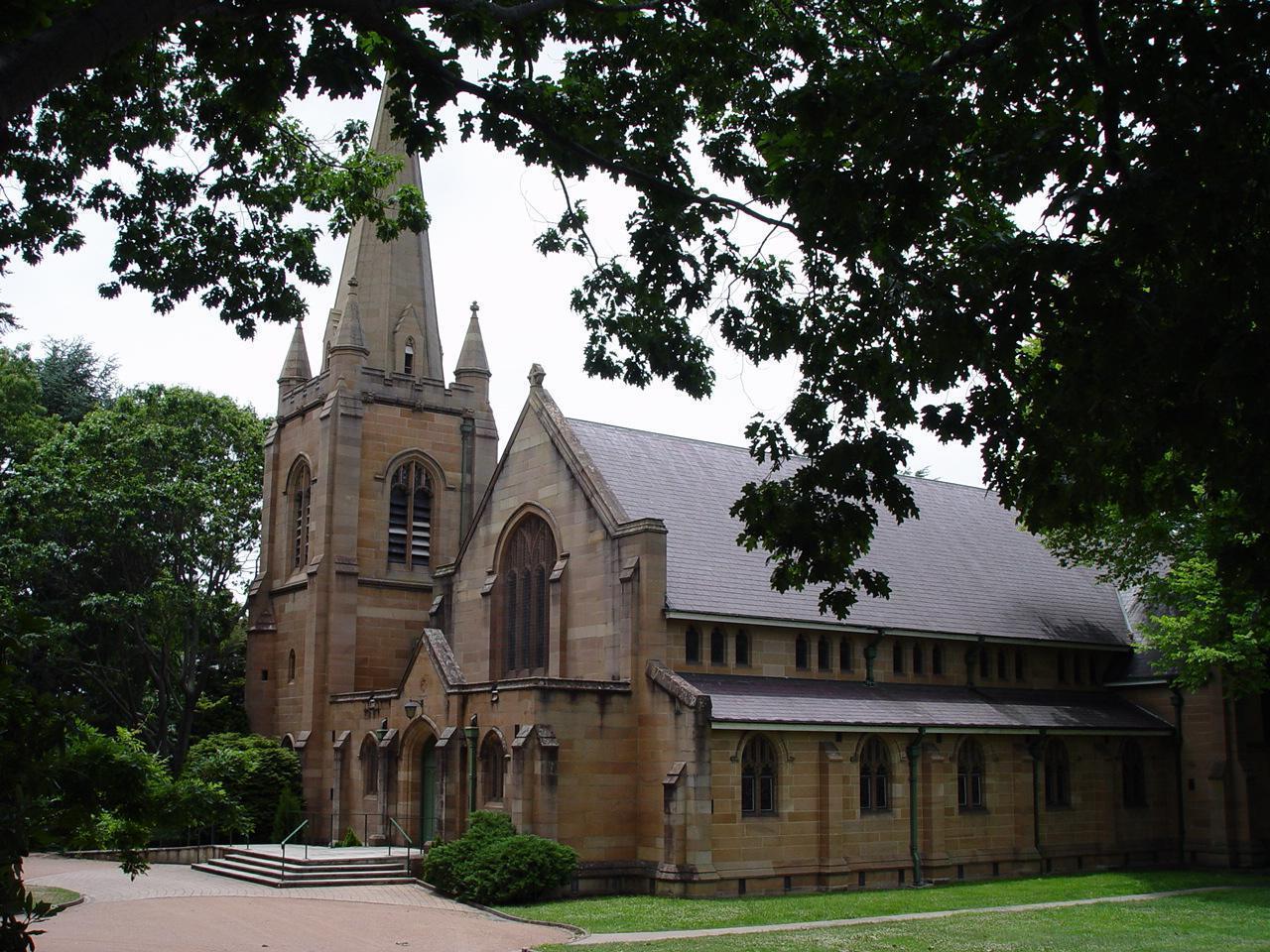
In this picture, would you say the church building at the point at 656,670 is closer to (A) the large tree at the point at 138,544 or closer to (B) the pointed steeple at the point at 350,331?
(B) the pointed steeple at the point at 350,331

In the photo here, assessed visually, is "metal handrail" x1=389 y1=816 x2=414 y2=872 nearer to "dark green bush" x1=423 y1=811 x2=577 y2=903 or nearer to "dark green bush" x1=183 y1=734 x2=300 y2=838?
"dark green bush" x1=423 y1=811 x2=577 y2=903

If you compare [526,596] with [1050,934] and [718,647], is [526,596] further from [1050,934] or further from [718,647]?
[1050,934]

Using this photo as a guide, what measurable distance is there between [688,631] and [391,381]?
17007 mm

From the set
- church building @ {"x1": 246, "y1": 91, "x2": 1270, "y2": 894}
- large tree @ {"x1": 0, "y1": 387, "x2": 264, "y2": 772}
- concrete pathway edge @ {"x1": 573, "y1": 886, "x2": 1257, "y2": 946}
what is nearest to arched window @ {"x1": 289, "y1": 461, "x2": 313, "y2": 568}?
church building @ {"x1": 246, "y1": 91, "x2": 1270, "y2": 894}

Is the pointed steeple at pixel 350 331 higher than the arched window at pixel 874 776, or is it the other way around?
the pointed steeple at pixel 350 331

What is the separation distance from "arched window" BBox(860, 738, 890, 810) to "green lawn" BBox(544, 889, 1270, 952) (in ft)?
19.5

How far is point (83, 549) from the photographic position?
44.7m

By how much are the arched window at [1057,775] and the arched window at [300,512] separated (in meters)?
23.6

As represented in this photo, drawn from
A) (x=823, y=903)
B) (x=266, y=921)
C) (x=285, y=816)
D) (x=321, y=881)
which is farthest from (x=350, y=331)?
(x=823, y=903)

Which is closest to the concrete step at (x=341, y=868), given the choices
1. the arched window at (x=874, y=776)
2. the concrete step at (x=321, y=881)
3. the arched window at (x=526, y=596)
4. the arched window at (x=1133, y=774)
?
the concrete step at (x=321, y=881)

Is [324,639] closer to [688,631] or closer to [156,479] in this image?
[156,479]

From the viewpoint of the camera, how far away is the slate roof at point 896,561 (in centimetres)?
3247

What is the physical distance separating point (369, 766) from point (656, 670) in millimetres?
10858

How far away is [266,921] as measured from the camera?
23.7m
